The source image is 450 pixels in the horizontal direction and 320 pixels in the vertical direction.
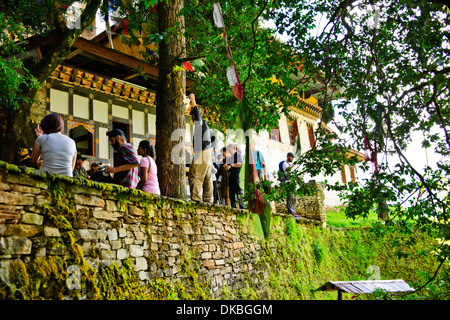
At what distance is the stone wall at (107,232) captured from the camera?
138 inches

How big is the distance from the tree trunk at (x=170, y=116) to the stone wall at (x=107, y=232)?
0.50m

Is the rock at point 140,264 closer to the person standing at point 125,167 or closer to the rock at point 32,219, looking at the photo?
the person standing at point 125,167

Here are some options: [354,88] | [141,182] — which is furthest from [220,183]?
[354,88]

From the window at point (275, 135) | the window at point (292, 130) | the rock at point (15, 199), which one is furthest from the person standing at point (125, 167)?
the window at point (292, 130)

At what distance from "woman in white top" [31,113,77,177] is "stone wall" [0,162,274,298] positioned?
1.07ft

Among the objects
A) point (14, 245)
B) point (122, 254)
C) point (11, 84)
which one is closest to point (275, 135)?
point (11, 84)

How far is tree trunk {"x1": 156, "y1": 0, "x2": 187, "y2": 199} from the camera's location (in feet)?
20.8

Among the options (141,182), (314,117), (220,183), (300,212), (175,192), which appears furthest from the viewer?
(314,117)

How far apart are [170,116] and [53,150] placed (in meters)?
2.52

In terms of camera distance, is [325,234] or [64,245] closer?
[64,245]

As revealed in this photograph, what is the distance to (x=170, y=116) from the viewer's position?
6547 mm

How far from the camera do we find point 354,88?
4996mm

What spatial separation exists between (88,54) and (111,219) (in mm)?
5278
